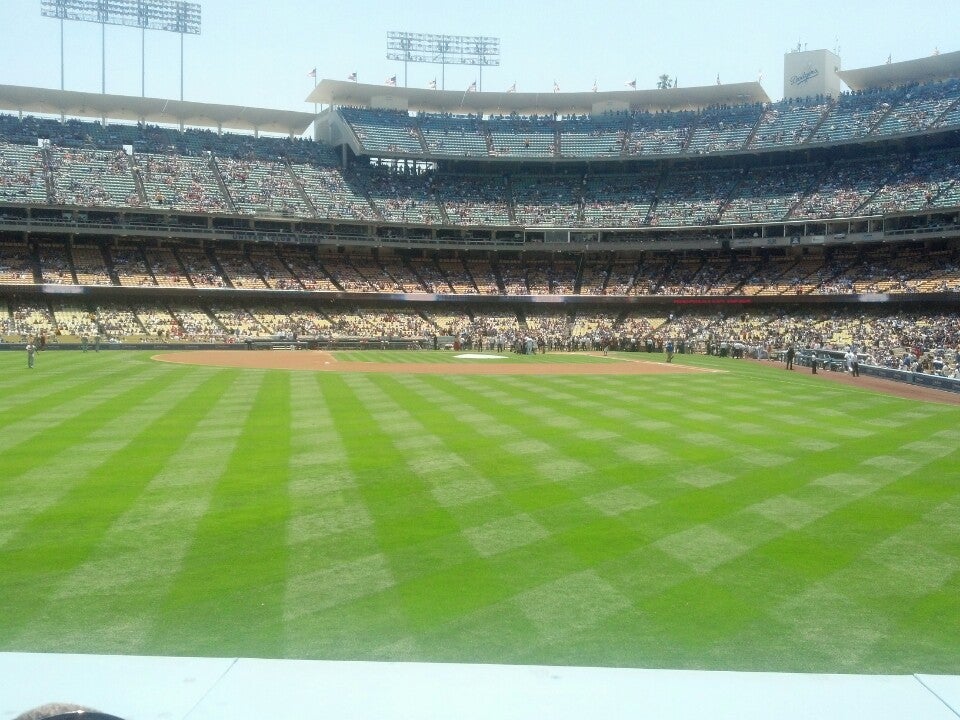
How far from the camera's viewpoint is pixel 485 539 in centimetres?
1059

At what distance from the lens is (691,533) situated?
428 inches

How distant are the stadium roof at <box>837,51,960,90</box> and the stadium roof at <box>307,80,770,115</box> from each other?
8573mm

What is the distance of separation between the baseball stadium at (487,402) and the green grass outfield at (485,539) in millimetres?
67

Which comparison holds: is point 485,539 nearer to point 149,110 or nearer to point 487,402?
point 487,402

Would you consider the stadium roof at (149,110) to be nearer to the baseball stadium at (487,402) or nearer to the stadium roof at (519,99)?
the baseball stadium at (487,402)

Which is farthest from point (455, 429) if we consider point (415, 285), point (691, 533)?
point (415, 285)

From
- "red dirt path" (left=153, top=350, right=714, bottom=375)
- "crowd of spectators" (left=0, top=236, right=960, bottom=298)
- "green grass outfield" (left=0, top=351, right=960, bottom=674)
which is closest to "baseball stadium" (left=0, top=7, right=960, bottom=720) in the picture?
"green grass outfield" (left=0, top=351, right=960, bottom=674)

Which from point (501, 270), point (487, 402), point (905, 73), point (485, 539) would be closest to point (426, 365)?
point (487, 402)

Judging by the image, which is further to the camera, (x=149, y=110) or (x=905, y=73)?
(x=149, y=110)

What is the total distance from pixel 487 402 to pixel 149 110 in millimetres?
66764

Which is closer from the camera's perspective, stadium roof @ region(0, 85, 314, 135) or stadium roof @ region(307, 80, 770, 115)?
stadium roof @ region(0, 85, 314, 135)

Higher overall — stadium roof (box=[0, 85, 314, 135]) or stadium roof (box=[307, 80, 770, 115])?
stadium roof (box=[307, 80, 770, 115])

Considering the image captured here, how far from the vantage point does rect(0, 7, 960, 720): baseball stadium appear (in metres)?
7.12

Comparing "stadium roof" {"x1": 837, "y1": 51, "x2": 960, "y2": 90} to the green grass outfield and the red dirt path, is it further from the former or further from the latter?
the green grass outfield
